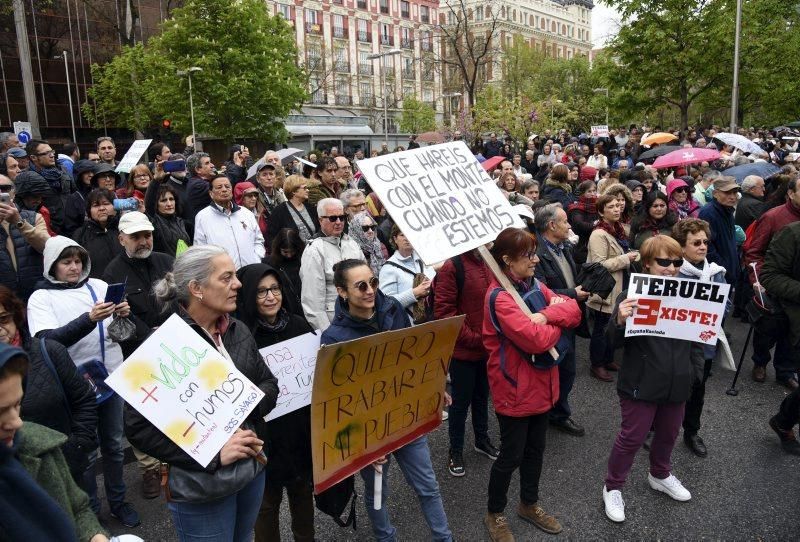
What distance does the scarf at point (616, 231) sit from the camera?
5852 millimetres

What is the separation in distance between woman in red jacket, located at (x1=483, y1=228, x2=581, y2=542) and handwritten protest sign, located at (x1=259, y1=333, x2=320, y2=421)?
1.06 metres

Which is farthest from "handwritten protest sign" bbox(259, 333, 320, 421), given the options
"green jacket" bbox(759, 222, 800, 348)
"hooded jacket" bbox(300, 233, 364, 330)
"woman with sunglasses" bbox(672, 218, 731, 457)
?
"green jacket" bbox(759, 222, 800, 348)

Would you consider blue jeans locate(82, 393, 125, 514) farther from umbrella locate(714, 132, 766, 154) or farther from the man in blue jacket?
umbrella locate(714, 132, 766, 154)

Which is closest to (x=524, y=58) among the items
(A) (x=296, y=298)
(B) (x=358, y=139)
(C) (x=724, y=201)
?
A: (B) (x=358, y=139)

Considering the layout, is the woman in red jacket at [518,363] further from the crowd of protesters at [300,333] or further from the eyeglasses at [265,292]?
the eyeglasses at [265,292]

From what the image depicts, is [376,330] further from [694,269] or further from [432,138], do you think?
[432,138]

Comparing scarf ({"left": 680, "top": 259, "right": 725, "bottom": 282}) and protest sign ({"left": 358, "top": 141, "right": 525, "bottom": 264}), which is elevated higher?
protest sign ({"left": 358, "top": 141, "right": 525, "bottom": 264})

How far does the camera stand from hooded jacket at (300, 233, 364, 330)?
4.33 meters

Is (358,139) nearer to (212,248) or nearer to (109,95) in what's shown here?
(109,95)

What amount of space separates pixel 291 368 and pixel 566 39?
102 meters

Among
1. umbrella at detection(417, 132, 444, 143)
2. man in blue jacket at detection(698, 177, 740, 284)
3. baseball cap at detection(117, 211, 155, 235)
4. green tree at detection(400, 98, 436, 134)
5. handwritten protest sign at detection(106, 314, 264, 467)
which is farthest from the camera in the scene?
green tree at detection(400, 98, 436, 134)

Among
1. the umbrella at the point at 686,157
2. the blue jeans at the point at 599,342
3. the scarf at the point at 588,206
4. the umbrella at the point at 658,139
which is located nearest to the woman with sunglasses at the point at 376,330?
the blue jeans at the point at 599,342

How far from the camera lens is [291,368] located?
127 inches

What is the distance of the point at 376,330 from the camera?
3252 mm
